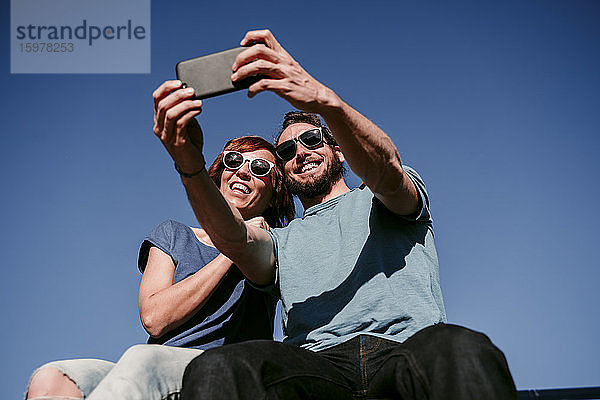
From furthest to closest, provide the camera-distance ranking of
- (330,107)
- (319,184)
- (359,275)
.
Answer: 1. (319,184)
2. (359,275)
3. (330,107)

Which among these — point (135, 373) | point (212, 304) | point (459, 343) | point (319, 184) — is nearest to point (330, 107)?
point (459, 343)

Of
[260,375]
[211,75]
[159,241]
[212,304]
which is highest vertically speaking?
[211,75]

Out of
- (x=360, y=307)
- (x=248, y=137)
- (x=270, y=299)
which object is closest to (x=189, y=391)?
(x=360, y=307)

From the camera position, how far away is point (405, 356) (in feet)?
6.49

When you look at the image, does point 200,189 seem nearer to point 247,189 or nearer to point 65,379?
point 65,379

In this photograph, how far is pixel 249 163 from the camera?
3.63m

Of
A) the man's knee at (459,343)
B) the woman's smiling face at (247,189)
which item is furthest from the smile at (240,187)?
the man's knee at (459,343)

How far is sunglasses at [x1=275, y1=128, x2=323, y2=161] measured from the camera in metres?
3.40

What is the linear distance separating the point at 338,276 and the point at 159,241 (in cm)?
116

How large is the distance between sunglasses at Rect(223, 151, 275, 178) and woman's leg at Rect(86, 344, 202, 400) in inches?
49.9

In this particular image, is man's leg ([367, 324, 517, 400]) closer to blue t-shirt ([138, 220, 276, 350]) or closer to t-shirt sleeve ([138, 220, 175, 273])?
blue t-shirt ([138, 220, 276, 350])

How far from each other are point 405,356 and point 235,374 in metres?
0.52

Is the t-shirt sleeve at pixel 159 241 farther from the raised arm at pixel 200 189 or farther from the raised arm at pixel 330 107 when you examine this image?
the raised arm at pixel 330 107

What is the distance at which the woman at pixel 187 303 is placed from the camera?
2412mm
